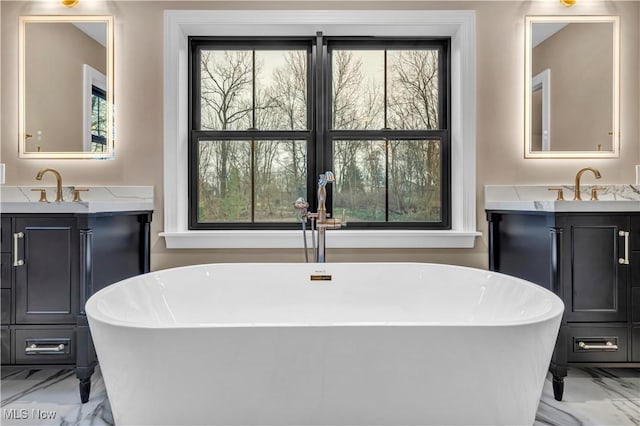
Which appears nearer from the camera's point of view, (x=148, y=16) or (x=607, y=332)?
(x=607, y=332)

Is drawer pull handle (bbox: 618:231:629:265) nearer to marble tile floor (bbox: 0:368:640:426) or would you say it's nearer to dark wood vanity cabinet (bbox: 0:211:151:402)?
marble tile floor (bbox: 0:368:640:426)

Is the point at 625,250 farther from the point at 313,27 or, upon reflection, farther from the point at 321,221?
the point at 313,27

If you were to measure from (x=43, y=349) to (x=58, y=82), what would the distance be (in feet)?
5.03

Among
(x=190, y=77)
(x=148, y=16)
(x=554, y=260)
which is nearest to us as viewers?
(x=554, y=260)

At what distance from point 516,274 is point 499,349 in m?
1.16

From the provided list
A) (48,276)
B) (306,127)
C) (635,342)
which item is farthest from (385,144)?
(48,276)

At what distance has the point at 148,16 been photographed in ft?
7.29

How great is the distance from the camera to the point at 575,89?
223cm

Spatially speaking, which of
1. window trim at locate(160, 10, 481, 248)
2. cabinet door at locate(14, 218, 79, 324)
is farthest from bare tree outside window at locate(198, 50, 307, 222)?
cabinet door at locate(14, 218, 79, 324)

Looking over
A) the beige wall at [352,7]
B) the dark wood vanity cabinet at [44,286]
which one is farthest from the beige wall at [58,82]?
the dark wood vanity cabinet at [44,286]

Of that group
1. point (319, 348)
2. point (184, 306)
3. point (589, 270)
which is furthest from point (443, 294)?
point (184, 306)

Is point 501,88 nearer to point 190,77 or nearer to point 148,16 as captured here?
point 190,77

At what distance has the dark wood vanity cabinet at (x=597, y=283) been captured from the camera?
1.69 m

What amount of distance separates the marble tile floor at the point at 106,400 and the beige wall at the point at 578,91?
1.28m
